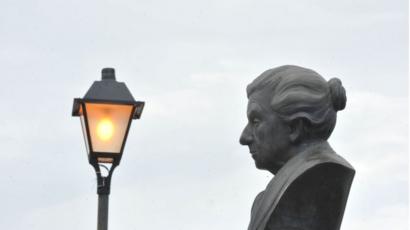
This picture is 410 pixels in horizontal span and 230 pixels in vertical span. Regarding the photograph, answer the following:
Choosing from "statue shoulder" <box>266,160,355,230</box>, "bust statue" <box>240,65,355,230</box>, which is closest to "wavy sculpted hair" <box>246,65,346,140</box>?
"bust statue" <box>240,65,355,230</box>

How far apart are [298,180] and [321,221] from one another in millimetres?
246

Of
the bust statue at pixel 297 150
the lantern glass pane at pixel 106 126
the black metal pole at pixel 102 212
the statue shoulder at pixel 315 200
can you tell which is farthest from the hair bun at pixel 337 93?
the lantern glass pane at pixel 106 126

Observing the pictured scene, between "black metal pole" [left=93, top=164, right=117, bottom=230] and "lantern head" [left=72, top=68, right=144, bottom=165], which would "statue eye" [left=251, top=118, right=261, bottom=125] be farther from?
"lantern head" [left=72, top=68, right=144, bottom=165]

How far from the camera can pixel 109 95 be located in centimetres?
1289

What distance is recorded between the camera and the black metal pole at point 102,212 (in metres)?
12.4

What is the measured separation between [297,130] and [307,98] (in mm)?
160

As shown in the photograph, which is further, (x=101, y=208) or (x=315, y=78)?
(x=101, y=208)

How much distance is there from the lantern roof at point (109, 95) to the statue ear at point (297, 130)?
5.62 m

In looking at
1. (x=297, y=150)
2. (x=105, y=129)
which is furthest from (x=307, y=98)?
(x=105, y=129)

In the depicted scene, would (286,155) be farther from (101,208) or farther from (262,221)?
(101,208)

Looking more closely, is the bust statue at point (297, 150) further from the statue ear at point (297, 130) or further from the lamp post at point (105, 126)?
the lamp post at point (105, 126)

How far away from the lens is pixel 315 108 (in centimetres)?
729

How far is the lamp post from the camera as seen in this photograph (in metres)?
12.8

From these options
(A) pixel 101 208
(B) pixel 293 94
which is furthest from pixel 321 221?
(A) pixel 101 208
